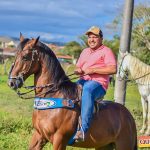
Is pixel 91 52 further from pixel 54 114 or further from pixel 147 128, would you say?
pixel 147 128

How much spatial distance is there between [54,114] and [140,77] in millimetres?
6312

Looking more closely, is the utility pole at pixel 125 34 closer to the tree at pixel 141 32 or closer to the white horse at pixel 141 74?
the white horse at pixel 141 74

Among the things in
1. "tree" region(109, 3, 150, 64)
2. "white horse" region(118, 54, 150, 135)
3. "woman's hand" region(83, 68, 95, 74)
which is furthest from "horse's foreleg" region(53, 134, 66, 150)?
"tree" region(109, 3, 150, 64)

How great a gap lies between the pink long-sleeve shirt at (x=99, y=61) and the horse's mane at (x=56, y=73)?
31 cm

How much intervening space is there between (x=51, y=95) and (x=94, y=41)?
1.03 m

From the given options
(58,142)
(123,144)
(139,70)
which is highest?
(139,70)

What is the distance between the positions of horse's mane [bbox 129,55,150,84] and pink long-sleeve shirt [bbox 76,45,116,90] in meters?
5.64

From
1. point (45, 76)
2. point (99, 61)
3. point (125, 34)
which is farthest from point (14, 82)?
point (125, 34)

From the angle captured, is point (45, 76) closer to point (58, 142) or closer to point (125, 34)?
point (58, 142)

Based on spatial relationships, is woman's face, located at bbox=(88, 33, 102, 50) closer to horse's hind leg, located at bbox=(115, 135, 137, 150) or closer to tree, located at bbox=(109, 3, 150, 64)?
horse's hind leg, located at bbox=(115, 135, 137, 150)

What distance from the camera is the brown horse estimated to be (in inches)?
237

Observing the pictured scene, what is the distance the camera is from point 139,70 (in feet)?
40.0

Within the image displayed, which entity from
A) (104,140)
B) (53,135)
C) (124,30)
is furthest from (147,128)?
(53,135)

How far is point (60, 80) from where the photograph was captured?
6.29 m
